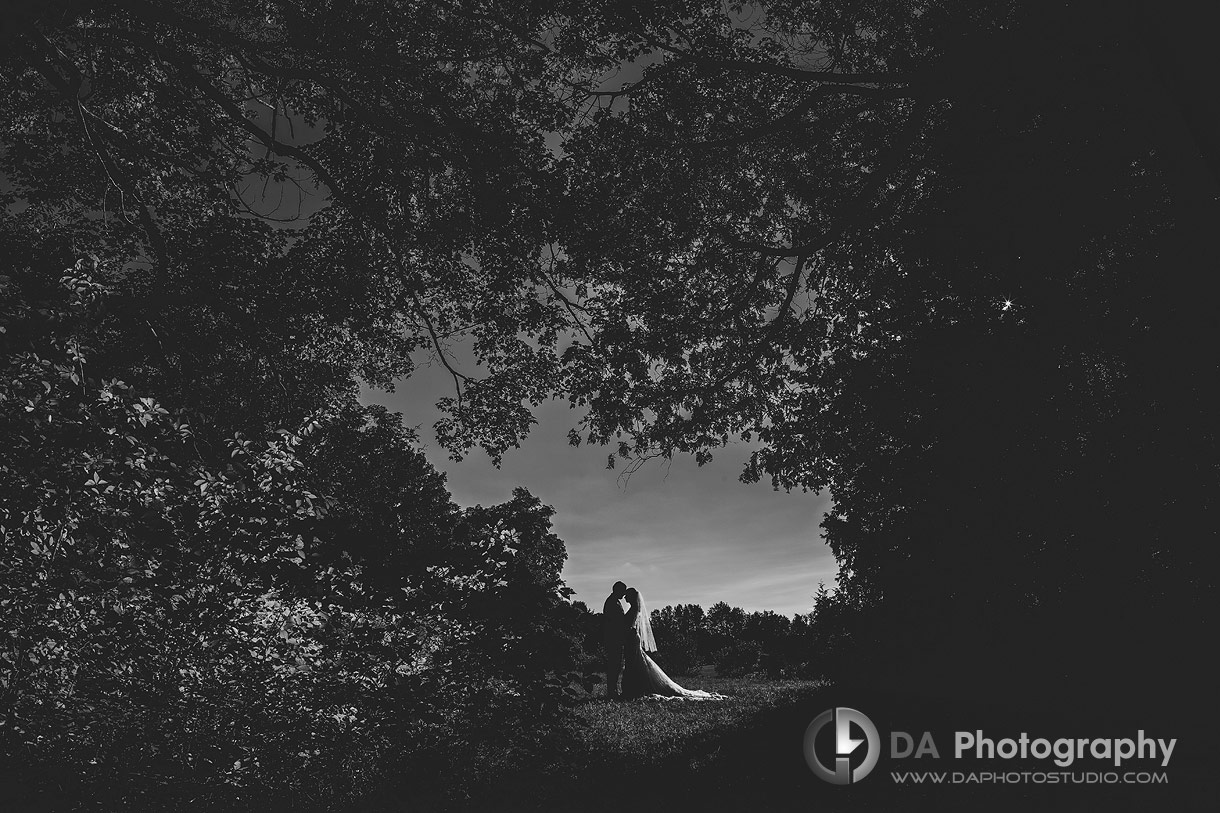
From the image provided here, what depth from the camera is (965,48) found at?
24.6 ft

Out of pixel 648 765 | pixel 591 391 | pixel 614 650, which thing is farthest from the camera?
pixel 614 650

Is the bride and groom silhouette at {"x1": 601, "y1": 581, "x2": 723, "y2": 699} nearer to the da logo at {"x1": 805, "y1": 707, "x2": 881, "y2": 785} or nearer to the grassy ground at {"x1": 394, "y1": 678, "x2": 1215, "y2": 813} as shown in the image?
the grassy ground at {"x1": 394, "y1": 678, "x2": 1215, "y2": 813}

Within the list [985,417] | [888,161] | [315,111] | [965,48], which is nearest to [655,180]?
[888,161]

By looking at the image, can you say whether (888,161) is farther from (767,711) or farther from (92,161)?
(92,161)

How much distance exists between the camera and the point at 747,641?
26453 mm

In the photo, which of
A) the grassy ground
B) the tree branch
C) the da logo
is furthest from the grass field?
the tree branch

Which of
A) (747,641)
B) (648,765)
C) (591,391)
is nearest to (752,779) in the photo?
(648,765)

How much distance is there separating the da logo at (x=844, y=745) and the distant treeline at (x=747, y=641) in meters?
1.49

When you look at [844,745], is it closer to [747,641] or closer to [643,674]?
[643,674]

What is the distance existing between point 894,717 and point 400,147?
10.5 m

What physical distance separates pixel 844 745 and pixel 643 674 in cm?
766

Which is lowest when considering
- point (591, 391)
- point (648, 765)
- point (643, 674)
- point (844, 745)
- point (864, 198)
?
point (648, 765)

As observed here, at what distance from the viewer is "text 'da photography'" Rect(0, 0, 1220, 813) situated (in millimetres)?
4781

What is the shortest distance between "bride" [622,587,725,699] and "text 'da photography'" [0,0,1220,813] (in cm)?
123
